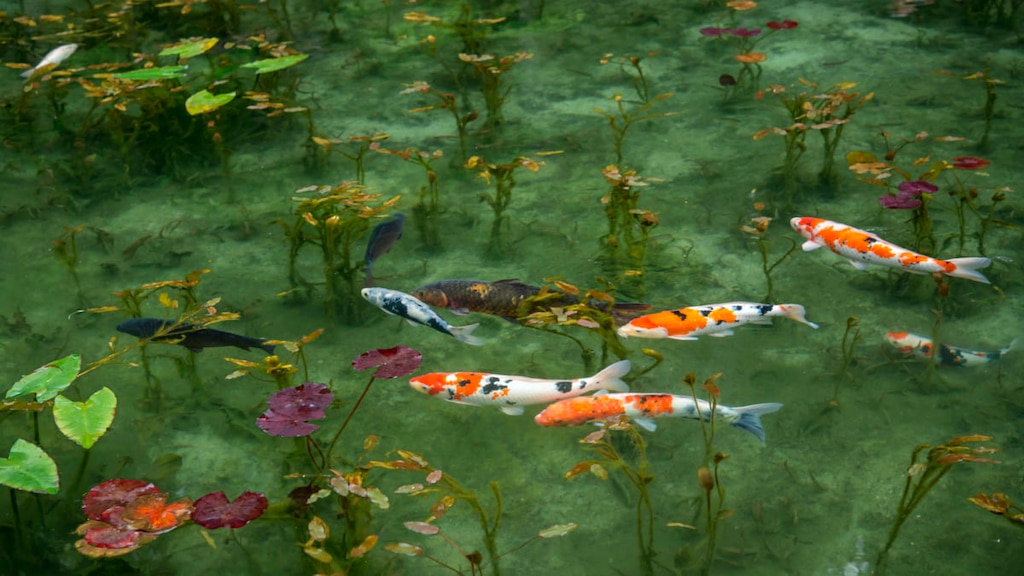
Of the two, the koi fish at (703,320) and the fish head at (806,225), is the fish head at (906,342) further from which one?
the fish head at (806,225)

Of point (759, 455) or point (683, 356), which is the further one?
point (683, 356)

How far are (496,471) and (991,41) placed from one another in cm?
530

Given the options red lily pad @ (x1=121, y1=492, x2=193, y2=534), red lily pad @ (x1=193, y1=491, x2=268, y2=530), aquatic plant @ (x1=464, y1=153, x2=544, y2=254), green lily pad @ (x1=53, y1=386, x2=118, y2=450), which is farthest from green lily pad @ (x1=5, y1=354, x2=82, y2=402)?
aquatic plant @ (x1=464, y1=153, x2=544, y2=254)

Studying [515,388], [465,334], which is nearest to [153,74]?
[465,334]

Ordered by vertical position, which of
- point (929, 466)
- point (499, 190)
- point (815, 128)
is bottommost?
point (929, 466)

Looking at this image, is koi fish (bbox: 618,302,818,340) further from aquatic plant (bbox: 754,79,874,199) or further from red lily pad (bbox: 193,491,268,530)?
red lily pad (bbox: 193,491,268,530)

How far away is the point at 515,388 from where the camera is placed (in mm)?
3699

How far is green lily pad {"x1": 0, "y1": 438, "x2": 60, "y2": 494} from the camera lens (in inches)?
122

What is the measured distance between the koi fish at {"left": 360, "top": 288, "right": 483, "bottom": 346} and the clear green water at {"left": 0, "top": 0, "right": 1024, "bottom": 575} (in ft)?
0.51

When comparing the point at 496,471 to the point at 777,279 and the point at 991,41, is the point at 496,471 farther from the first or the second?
the point at 991,41

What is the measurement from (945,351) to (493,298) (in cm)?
195

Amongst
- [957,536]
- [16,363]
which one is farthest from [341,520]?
[957,536]

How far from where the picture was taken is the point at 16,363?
14.1 ft

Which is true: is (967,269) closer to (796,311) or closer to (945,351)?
(945,351)
